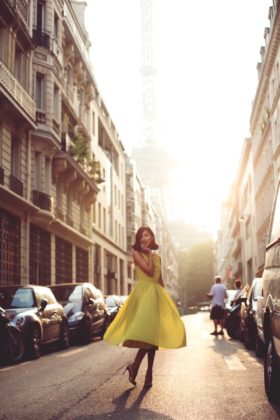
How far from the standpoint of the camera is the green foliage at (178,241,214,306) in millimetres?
A: 116000

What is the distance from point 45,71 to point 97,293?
43.6ft

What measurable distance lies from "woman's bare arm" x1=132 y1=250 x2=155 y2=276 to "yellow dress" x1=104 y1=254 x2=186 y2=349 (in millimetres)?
60

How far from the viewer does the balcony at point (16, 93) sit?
2285cm

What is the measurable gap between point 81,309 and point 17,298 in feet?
13.3

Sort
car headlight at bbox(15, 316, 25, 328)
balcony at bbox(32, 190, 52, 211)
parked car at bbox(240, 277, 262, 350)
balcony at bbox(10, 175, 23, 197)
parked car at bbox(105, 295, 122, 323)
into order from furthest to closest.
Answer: balcony at bbox(32, 190, 52, 211) < parked car at bbox(105, 295, 122, 323) < balcony at bbox(10, 175, 23, 197) < parked car at bbox(240, 277, 262, 350) < car headlight at bbox(15, 316, 25, 328)

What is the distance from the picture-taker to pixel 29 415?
19.1 ft

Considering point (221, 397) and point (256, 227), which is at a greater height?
point (256, 227)

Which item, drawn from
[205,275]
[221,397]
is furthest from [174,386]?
[205,275]

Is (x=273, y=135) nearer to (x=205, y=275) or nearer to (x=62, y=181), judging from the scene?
(x=62, y=181)

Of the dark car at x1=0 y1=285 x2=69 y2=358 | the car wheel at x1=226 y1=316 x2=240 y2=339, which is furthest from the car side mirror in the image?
the car wheel at x1=226 y1=316 x2=240 y2=339

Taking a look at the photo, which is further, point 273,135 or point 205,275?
point 205,275

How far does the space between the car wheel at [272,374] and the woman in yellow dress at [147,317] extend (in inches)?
39.4

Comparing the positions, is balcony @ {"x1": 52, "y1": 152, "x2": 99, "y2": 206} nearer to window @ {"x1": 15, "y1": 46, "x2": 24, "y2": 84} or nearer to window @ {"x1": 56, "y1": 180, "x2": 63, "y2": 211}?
window @ {"x1": 56, "y1": 180, "x2": 63, "y2": 211}

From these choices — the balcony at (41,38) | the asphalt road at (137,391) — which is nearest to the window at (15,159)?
the balcony at (41,38)
